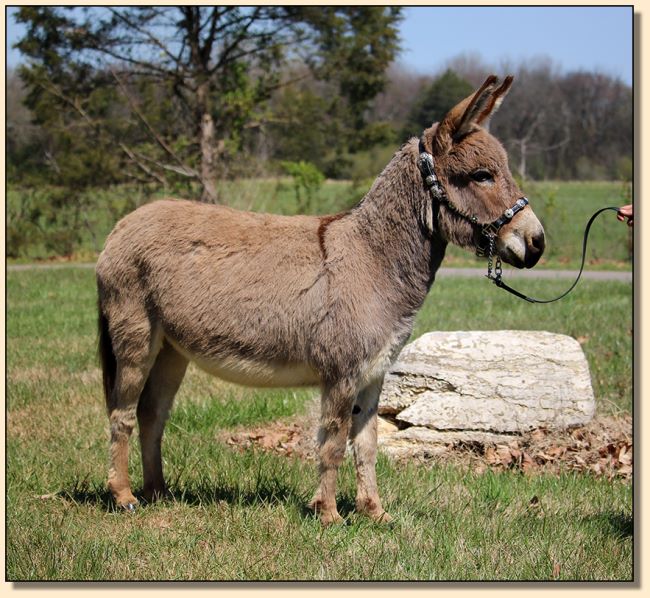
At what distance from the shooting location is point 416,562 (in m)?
4.36

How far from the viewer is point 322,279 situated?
15.6 feet

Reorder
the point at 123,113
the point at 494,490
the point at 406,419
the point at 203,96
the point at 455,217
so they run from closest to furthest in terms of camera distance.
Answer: the point at 455,217 → the point at 494,490 → the point at 406,419 → the point at 203,96 → the point at 123,113

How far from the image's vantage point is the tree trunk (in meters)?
19.0

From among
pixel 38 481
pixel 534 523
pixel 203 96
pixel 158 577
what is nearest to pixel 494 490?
pixel 534 523

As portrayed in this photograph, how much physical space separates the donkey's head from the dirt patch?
2.15m

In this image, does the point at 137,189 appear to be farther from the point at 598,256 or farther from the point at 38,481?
the point at 38,481

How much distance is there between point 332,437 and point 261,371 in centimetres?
57

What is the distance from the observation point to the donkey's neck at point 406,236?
15.6 ft

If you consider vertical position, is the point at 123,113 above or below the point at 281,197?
above

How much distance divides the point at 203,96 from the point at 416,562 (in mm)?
16220

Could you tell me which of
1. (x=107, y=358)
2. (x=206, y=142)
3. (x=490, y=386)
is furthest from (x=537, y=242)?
(x=206, y=142)

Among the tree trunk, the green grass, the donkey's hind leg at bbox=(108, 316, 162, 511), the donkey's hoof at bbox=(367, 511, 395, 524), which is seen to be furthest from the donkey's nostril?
the tree trunk

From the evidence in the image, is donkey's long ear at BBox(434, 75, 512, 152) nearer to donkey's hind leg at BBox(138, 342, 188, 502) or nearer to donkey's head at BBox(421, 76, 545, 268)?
donkey's head at BBox(421, 76, 545, 268)

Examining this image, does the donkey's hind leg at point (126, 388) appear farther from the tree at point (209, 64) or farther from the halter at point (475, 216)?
the tree at point (209, 64)
